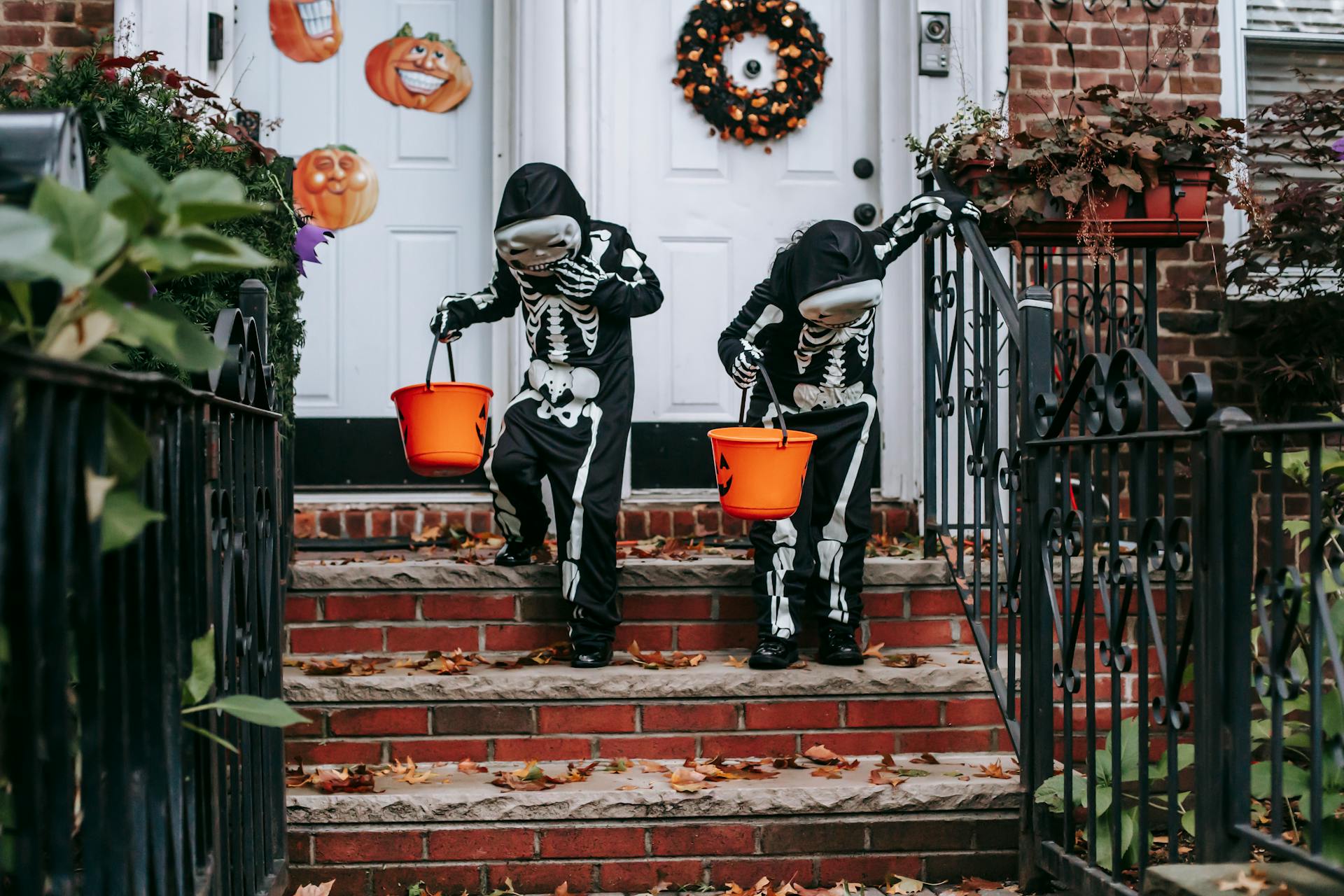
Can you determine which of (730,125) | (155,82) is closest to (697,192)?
(730,125)

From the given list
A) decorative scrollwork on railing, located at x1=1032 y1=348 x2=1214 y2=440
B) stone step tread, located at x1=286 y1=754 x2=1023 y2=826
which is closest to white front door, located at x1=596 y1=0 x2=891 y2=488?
stone step tread, located at x1=286 y1=754 x2=1023 y2=826

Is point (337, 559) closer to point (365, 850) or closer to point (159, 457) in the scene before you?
point (365, 850)

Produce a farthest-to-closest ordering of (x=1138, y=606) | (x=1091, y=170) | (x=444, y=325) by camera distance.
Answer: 1. (x=1091, y=170)
2. (x=444, y=325)
3. (x=1138, y=606)

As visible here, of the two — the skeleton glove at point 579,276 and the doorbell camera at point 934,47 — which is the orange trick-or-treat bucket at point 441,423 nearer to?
the skeleton glove at point 579,276

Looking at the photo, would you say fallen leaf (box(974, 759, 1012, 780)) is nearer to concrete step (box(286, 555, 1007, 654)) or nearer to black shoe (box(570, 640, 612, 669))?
concrete step (box(286, 555, 1007, 654))

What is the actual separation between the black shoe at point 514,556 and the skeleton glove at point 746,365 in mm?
891

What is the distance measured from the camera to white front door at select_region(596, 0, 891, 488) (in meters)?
4.79

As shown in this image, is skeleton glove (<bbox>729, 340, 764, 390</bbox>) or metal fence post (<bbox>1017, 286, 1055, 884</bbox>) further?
skeleton glove (<bbox>729, 340, 764, 390</bbox>)

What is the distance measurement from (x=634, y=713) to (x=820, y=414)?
40.2 inches

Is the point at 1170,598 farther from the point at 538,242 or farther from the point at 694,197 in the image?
the point at 694,197

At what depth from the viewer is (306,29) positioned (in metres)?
4.79

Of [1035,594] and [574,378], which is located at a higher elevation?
[574,378]

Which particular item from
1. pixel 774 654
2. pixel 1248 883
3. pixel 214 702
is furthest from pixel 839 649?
pixel 214 702

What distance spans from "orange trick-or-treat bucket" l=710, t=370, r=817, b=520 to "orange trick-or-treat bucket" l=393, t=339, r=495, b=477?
2.34 feet
